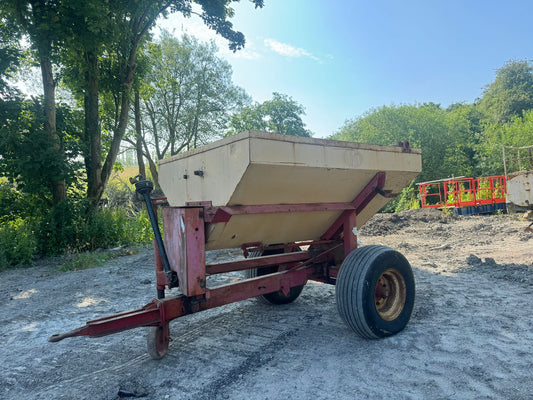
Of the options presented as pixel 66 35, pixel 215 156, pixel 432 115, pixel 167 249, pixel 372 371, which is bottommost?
pixel 372 371

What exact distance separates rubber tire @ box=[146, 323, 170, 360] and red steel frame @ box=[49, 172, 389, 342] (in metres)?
0.04

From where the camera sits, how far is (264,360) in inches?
116

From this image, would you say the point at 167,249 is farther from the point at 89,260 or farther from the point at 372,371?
the point at 89,260

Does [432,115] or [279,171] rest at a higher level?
[432,115]

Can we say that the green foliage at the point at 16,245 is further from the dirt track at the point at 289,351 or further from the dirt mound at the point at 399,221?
the dirt mound at the point at 399,221

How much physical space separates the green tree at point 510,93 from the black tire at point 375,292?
33.6 meters

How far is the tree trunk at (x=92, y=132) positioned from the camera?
10.4 metres

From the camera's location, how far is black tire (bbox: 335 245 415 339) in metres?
3.09

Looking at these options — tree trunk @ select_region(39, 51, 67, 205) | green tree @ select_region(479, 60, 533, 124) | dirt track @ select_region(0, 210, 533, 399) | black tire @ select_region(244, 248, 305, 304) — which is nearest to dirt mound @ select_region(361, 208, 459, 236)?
dirt track @ select_region(0, 210, 533, 399)

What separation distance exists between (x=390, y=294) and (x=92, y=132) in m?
9.93

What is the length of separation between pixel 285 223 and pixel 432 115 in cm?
3103

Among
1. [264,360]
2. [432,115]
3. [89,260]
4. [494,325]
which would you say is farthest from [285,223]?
[432,115]

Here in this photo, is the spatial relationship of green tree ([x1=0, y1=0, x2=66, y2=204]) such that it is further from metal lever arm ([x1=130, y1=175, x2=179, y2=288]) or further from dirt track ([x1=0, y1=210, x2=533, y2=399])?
metal lever arm ([x1=130, y1=175, x2=179, y2=288])

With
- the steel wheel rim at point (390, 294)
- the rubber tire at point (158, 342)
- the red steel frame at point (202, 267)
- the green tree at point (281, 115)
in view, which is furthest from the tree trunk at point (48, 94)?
the green tree at point (281, 115)
